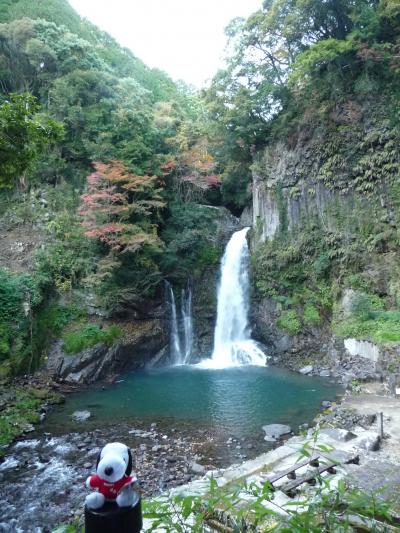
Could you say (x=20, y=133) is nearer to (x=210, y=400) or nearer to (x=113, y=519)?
(x=113, y=519)

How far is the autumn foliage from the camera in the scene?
16328 millimetres

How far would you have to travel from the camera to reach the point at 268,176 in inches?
807

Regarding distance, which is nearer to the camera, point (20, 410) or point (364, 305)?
point (20, 410)

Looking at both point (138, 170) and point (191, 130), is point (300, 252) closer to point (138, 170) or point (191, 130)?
point (138, 170)

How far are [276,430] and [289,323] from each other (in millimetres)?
8487

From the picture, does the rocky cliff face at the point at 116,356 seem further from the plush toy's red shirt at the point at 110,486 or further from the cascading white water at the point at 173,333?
the plush toy's red shirt at the point at 110,486

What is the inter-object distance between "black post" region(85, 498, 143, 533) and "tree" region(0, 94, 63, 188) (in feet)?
20.8

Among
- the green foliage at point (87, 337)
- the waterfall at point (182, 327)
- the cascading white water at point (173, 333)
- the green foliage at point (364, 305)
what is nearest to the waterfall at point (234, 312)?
the waterfall at point (182, 327)

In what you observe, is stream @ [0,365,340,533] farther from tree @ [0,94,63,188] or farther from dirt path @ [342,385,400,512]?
tree @ [0,94,63,188]

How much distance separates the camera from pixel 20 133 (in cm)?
647

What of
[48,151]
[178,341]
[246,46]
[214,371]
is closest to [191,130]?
[246,46]

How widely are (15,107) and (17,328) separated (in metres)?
10.6

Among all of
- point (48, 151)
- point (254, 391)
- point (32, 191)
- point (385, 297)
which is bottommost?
point (254, 391)

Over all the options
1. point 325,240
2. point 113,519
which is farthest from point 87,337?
point 113,519
